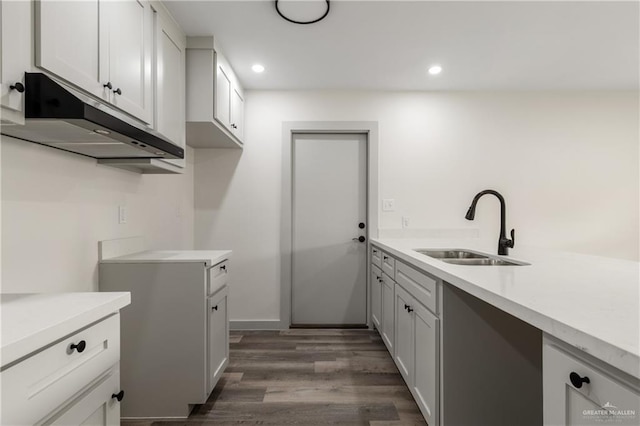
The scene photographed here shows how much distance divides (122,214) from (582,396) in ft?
7.19

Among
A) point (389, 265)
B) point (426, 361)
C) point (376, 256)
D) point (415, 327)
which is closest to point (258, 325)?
point (376, 256)

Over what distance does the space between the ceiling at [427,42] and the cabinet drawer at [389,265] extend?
1.59 metres

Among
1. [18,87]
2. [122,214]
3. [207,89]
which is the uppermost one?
A: [207,89]

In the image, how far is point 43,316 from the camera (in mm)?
831

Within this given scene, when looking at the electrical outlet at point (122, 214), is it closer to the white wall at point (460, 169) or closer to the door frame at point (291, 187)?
the white wall at point (460, 169)

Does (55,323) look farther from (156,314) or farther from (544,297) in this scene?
(544,297)

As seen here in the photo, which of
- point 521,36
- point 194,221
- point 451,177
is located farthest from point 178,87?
point 451,177

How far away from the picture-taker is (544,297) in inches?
35.1

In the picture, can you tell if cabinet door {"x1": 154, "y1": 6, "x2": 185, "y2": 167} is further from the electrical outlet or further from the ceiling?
the electrical outlet

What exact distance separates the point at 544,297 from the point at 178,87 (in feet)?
7.33

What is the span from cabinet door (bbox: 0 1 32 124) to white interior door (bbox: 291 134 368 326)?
7.70 ft

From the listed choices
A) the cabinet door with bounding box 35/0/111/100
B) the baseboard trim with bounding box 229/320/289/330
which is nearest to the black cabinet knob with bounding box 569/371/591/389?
the cabinet door with bounding box 35/0/111/100

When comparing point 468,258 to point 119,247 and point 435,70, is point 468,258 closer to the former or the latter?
point 435,70

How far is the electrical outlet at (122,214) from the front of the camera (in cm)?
186
